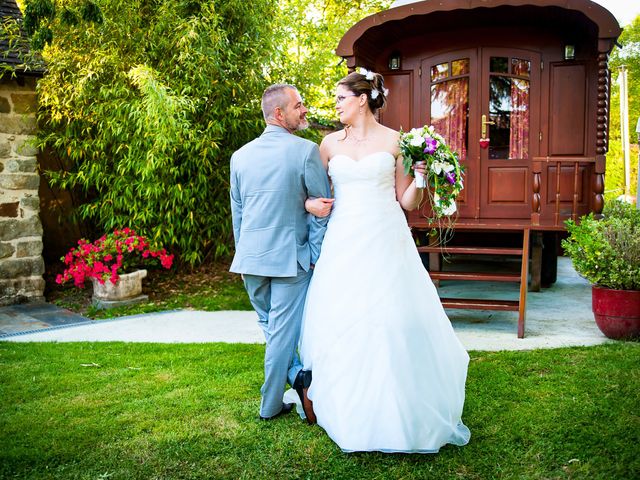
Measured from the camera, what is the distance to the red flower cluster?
23.0 ft

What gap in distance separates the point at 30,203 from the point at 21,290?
1.03 meters

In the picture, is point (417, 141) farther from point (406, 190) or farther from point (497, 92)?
point (497, 92)

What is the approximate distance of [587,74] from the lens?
6.91m

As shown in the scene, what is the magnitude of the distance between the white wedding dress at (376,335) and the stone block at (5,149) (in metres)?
5.26

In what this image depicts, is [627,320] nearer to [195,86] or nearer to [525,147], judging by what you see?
[525,147]

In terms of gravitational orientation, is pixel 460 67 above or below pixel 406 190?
above

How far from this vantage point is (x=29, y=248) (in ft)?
24.5

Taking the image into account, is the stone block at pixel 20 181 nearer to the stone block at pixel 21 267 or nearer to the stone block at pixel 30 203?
the stone block at pixel 30 203

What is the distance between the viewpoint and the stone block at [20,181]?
7262 millimetres

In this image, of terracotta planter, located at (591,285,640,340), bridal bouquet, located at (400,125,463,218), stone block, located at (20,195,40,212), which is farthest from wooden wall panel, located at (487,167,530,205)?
stone block, located at (20,195,40,212)

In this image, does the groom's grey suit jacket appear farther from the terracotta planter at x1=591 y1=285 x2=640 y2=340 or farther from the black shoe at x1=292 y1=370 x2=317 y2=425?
the terracotta planter at x1=591 y1=285 x2=640 y2=340

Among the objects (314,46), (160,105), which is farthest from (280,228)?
(314,46)

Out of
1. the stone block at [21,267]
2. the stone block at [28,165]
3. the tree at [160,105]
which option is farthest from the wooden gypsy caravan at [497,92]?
the stone block at [21,267]

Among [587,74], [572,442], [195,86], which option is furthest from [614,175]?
[572,442]
